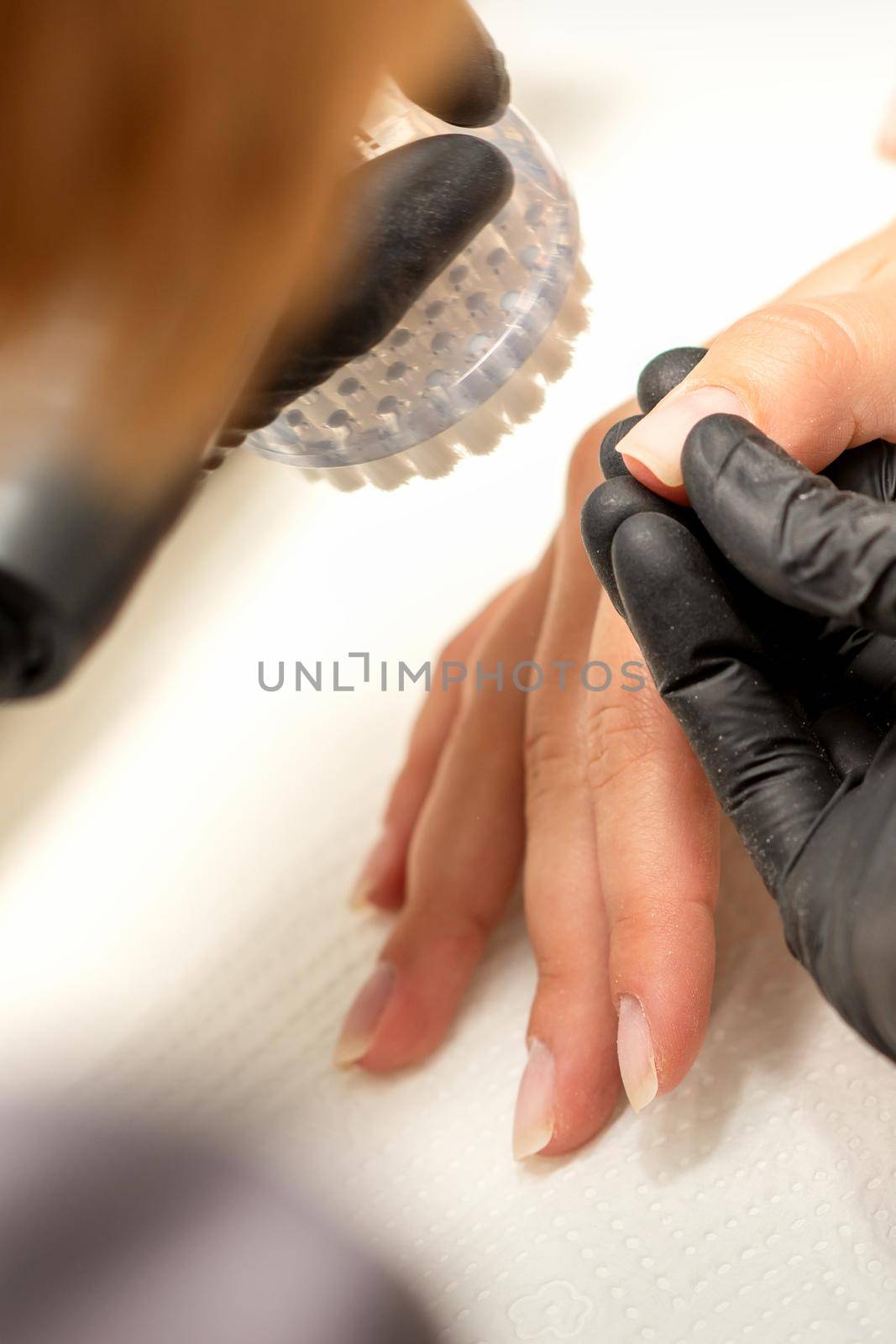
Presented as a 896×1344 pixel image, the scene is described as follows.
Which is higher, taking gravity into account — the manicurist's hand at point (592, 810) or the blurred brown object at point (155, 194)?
the blurred brown object at point (155, 194)

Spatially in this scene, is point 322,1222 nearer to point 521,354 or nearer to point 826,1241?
point 826,1241

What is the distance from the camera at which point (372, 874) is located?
69cm

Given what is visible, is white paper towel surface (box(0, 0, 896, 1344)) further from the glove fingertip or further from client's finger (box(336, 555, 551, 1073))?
the glove fingertip

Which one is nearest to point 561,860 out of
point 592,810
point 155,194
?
point 592,810

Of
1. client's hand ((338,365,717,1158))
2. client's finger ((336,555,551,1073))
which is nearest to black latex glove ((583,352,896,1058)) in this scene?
client's hand ((338,365,717,1158))

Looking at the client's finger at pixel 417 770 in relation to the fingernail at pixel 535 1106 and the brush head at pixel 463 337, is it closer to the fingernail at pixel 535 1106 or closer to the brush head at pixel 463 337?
the fingernail at pixel 535 1106

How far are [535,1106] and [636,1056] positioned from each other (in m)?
0.07

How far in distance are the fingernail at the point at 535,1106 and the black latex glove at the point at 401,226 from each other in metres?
0.31

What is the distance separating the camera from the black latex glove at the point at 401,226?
406 mm

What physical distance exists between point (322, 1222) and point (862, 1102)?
0.82 feet

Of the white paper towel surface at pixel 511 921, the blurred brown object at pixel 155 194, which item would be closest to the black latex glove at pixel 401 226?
the blurred brown object at pixel 155 194

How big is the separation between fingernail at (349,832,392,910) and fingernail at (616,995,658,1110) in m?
0.23

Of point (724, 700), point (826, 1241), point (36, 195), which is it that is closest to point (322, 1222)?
point (826, 1241)

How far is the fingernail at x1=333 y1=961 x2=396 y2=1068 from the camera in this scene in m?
0.60
